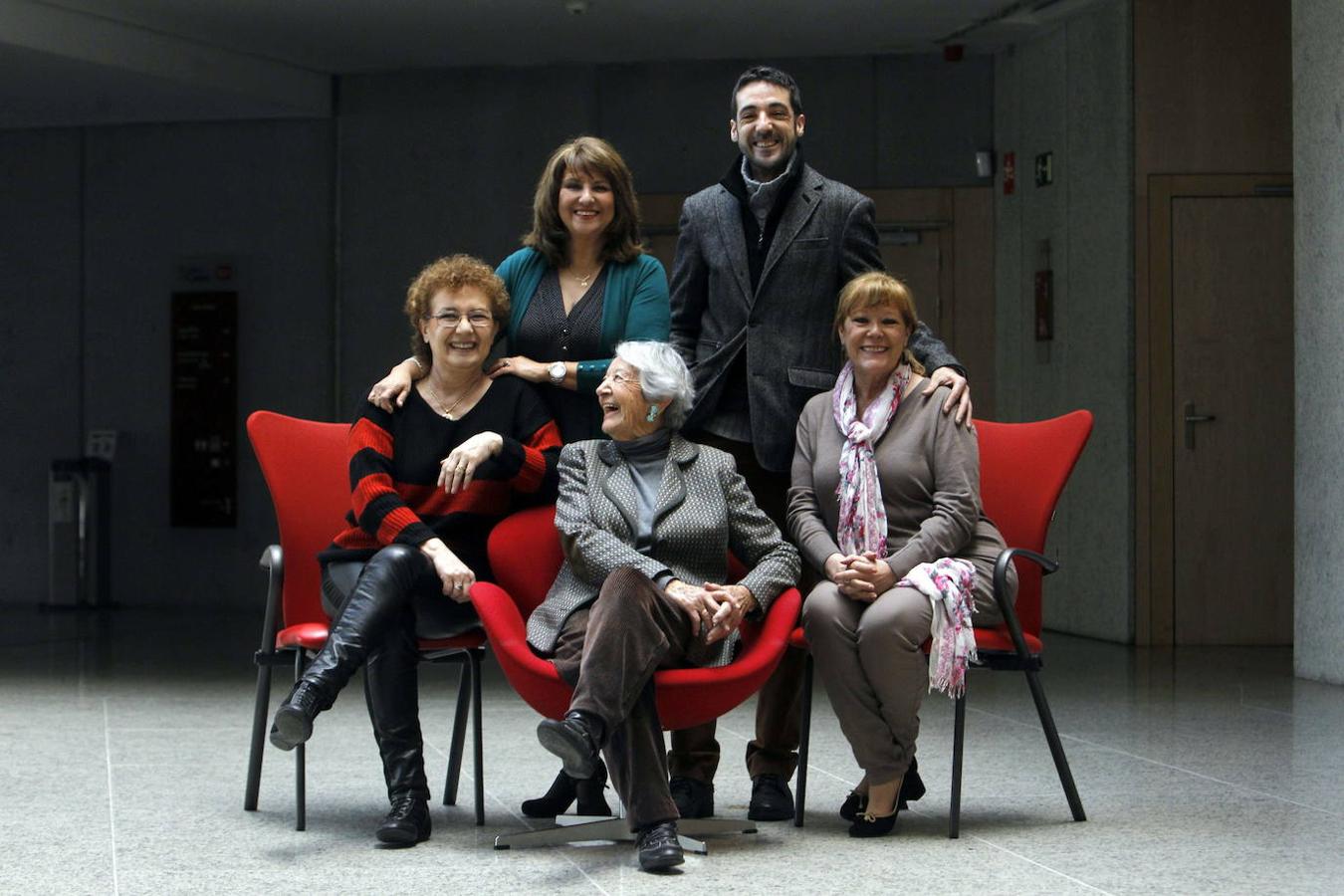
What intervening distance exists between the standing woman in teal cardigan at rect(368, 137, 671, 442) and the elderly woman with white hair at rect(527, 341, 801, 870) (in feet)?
0.55

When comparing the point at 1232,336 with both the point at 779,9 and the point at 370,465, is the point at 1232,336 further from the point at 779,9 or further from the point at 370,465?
the point at 370,465

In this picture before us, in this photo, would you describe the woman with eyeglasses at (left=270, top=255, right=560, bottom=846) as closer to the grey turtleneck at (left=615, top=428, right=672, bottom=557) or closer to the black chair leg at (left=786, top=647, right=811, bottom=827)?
the grey turtleneck at (left=615, top=428, right=672, bottom=557)

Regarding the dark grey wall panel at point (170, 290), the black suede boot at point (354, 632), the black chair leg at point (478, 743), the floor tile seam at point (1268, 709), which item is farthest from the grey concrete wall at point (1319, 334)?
the dark grey wall panel at point (170, 290)

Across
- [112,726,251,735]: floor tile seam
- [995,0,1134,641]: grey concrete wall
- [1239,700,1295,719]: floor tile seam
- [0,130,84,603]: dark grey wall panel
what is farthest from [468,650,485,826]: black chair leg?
[0,130,84,603]: dark grey wall panel

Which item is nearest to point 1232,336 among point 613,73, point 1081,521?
point 1081,521

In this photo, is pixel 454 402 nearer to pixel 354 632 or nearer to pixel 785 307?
pixel 354 632

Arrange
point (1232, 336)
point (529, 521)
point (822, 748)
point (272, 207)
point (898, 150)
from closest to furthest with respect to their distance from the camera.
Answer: point (529, 521)
point (822, 748)
point (1232, 336)
point (898, 150)
point (272, 207)

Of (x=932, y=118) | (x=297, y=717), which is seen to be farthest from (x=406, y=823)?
(x=932, y=118)

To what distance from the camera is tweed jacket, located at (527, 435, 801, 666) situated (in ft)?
11.9

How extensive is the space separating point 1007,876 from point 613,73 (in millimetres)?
7337

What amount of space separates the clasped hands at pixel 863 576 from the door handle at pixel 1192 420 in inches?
203

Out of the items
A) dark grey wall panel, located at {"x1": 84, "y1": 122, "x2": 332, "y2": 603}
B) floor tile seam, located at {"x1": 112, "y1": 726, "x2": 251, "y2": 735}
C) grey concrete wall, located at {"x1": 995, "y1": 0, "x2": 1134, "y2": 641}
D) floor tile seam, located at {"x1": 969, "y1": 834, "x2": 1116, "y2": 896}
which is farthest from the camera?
dark grey wall panel, located at {"x1": 84, "y1": 122, "x2": 332, "y2": 603}

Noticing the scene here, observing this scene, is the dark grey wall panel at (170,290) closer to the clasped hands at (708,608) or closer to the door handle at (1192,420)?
the door handle at (1192,420)

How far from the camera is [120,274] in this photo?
10.8 metres
